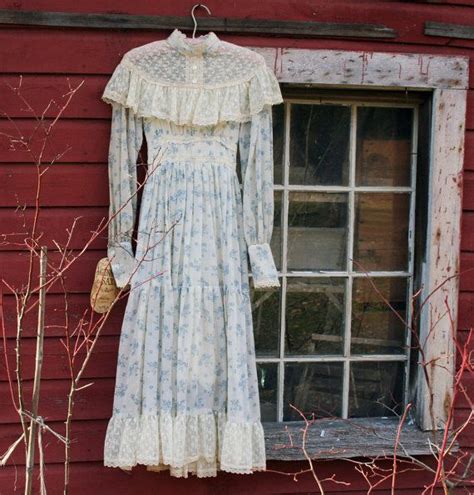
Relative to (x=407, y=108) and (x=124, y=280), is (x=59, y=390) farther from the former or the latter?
(x=407, y=108)

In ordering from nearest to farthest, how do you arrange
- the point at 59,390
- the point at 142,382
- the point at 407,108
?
the point at 142,382 < the point at 59,390 < the point at 407,108

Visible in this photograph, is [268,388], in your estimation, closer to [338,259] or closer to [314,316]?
[314,316]

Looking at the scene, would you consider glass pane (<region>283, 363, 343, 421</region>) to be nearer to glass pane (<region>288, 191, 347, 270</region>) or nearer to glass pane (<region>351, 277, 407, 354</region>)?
glass pane (<region>351, 277, 407, 354</region>)

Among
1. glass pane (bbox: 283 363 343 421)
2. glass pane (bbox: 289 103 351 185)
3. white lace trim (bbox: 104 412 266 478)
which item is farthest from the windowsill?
glass pane (bbox: 289 103 351 185)

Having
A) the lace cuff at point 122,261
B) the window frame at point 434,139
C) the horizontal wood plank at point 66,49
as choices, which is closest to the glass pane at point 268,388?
the window frame at point 434,139

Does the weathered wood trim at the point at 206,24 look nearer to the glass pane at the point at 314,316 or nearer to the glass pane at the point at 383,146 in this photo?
the glass pane at the point at 383,146

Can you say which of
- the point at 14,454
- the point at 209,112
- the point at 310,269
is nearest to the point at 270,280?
the point at 310,269

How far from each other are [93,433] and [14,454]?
1.09 feet

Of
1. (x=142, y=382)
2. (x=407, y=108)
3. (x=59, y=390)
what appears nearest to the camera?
(x=142, y=382)

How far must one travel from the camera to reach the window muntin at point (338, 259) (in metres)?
3.54

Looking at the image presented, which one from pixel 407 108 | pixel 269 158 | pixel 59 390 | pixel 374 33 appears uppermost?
pixel 374 33

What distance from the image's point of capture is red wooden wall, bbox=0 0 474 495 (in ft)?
10.6

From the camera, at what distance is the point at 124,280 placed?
3150 millimetres

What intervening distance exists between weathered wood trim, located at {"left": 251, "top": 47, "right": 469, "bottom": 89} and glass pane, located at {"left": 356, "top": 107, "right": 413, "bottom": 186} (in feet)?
0.65
